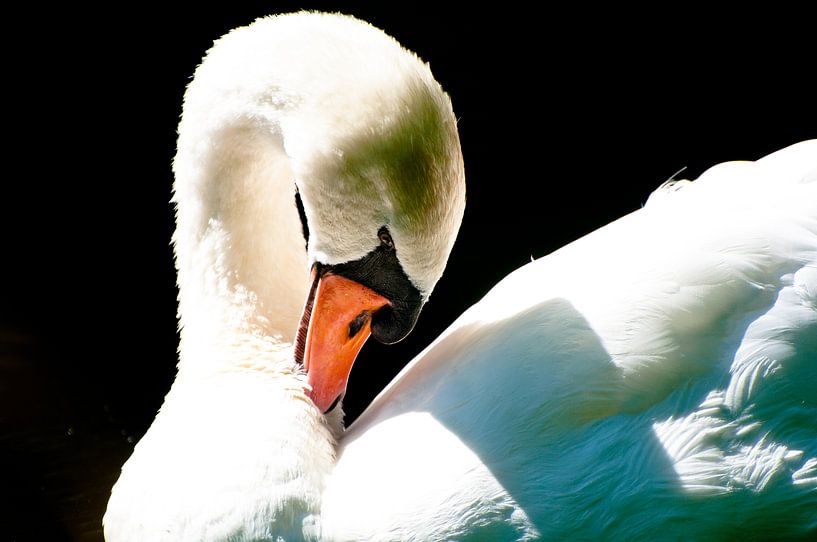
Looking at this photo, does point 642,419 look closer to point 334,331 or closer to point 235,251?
point 334,331

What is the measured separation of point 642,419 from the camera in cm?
253

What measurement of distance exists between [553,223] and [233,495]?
3272 millimetres

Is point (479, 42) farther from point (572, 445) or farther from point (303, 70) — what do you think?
point (572, 445)

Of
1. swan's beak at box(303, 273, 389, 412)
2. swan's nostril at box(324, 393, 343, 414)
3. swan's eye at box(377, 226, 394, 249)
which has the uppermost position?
swan's eye at box(377, 226, 394, 249)

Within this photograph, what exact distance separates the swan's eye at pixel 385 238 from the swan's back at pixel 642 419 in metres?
0.37

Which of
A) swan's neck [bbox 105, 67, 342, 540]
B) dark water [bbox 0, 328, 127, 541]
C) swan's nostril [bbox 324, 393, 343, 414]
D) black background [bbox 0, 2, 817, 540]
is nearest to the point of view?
swan's neck [bbox 105, 67, 342, 540]

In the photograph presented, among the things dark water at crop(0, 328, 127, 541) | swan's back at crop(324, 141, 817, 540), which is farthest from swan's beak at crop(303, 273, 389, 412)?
dark water at crop(0, 328, 127, 541)

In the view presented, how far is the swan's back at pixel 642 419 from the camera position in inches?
98.2

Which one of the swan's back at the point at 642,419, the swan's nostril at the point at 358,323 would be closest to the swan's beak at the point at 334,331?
the swan's nostril at the point at 358,323

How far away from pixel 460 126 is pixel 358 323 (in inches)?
129

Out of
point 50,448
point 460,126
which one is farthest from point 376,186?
point 460,126

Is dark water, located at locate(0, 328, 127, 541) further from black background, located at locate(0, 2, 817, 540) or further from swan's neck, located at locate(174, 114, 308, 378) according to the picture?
swan's neck, located at locate(174, 114, 308, 378)

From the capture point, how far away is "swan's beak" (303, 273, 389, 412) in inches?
110

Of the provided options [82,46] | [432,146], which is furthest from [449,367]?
[82,46]
